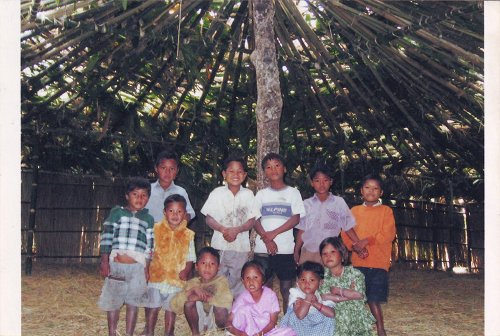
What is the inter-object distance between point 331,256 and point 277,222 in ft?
2.15

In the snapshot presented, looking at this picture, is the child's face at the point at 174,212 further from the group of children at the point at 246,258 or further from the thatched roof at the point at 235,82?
the thatched roof at the point at 235,82

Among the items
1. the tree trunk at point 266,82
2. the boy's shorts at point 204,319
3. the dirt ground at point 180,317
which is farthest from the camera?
the tree trunk at point 266,82

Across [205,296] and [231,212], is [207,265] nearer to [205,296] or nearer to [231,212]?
[205,296]

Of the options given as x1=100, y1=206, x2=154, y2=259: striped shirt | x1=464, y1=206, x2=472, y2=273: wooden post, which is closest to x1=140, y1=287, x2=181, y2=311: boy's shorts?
x1=100, y1=206, x2=154, y2=259: striped shirt

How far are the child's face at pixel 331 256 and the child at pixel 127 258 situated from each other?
1263mm

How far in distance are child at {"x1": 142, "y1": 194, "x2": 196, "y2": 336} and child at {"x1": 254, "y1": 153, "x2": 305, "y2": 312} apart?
61 centimetres

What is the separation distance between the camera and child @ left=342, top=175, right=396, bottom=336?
5.20 meters

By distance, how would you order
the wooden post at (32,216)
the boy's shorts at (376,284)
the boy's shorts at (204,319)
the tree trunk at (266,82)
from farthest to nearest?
the wooden post at (32,216) < the tree trunk at (266,82) < the boy's shorts at (376,284) < the boy's shorts at (204,319)

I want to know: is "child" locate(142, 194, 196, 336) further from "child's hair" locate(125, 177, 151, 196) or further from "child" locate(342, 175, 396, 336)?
"child" locate(342, 175, 396, 336)

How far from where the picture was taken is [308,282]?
186 inches

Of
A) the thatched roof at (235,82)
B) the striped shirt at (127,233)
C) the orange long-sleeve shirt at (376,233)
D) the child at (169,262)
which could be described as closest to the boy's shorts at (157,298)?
the child at (169,262)

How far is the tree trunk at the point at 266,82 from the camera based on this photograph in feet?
19.9

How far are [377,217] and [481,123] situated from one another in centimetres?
242
